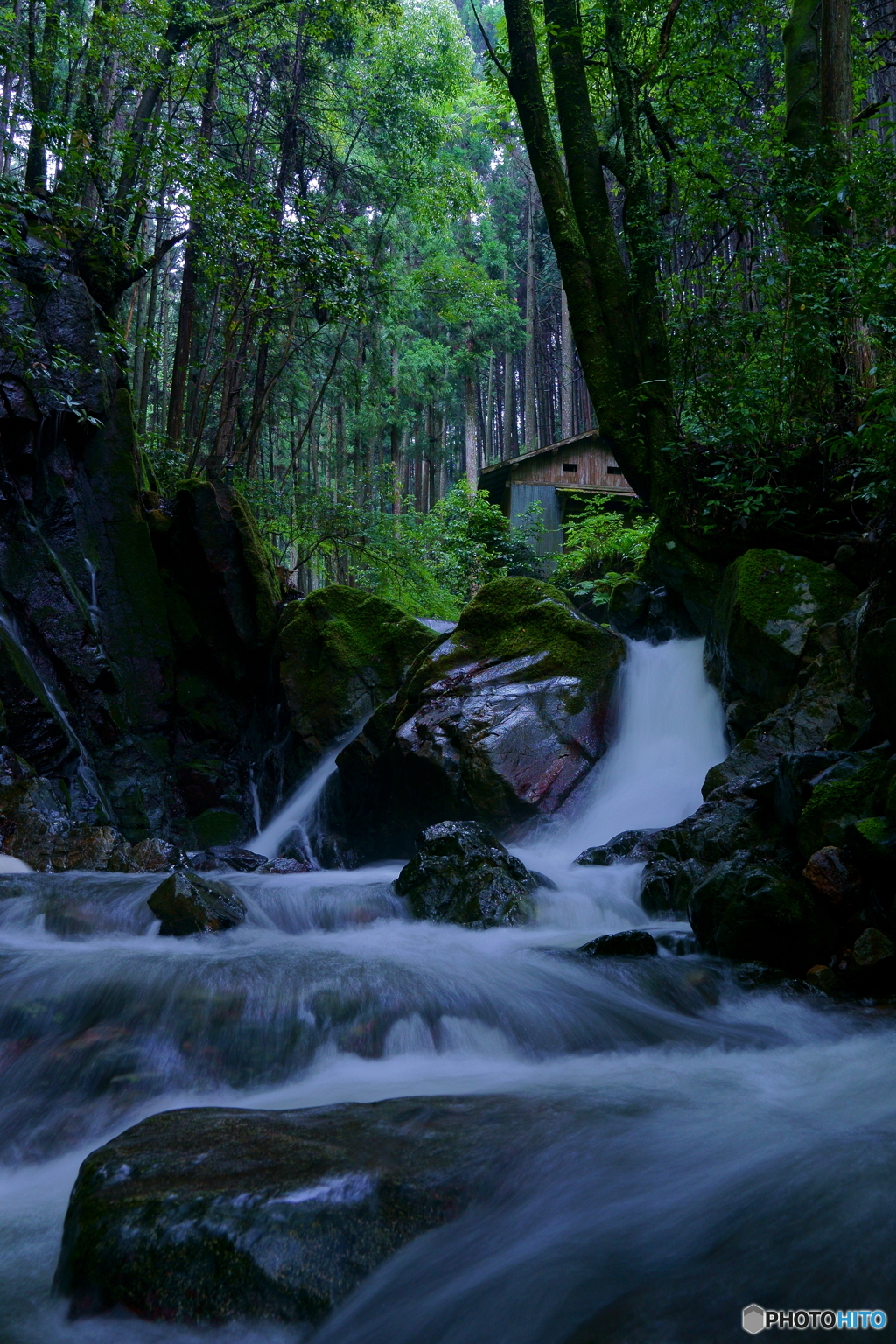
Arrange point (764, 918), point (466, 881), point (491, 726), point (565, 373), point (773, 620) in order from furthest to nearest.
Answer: point (565, 373)
point (491, 726)
point (773, 620)
point (466, 881)
point (764, 918)

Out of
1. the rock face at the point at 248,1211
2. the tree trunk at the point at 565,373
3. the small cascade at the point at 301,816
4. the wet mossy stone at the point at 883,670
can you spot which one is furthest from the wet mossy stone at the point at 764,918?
the tree trunk at the point at 565,373

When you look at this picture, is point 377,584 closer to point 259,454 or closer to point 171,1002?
point 259,454

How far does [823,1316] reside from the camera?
157 centimetres

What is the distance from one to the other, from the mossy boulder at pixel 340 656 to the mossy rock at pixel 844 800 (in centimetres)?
642

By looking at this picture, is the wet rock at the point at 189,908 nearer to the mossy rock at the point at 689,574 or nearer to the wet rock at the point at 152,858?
the wet rock at the point at 152,858

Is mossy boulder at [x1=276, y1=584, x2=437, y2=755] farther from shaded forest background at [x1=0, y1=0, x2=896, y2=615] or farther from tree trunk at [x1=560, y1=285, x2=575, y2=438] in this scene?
tree trunk at [x1=560, y1=285, x2=575, y2=438]

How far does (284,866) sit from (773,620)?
5.31 m

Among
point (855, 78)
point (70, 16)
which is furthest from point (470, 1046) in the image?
point (70, 16)

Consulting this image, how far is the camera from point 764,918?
13.5 feet

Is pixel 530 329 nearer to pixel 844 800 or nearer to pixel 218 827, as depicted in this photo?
pixel 218 827

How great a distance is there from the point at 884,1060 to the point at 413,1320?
2.25 m

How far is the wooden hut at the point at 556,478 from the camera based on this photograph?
22469mm

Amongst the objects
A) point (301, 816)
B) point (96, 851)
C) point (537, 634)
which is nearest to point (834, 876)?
point (537, 634)

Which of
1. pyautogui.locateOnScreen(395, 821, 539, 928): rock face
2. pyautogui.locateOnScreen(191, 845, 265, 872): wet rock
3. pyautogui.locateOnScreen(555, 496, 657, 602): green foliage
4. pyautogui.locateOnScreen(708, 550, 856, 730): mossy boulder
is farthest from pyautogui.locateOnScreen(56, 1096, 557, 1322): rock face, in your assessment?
pyautogui.locateOnScreen(555, 496, 657, 602): green foliage
